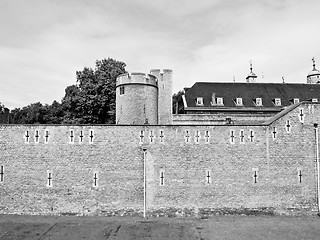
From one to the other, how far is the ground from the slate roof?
1668 centimetres

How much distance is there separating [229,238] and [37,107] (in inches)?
1949

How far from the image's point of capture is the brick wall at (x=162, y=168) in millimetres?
20172

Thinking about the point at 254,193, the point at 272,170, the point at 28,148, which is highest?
the point at 28,148

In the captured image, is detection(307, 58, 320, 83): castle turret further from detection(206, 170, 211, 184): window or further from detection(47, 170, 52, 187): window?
detection(47, 170, 52, 187): window

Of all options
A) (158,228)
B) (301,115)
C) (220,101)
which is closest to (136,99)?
(158,228)

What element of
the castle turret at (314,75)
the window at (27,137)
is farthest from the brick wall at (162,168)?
the castle turret at (314,75)

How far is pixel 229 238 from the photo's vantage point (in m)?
16.2

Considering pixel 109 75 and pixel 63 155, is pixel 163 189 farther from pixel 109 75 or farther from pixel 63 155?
pixel 109 75

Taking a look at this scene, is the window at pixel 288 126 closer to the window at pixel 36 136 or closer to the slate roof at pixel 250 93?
the slate roof at pixel 250 93

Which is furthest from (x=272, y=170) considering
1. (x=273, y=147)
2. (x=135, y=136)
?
(x=135, y=136)

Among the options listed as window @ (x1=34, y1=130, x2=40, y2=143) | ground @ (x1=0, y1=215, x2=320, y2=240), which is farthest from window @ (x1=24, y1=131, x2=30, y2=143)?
ground @ (x1=0, y1=215, x2=320, y2=240)

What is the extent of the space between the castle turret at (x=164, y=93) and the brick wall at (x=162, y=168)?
964 cm

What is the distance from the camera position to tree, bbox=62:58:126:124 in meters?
35.3

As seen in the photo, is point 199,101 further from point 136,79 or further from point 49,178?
point 49,178
